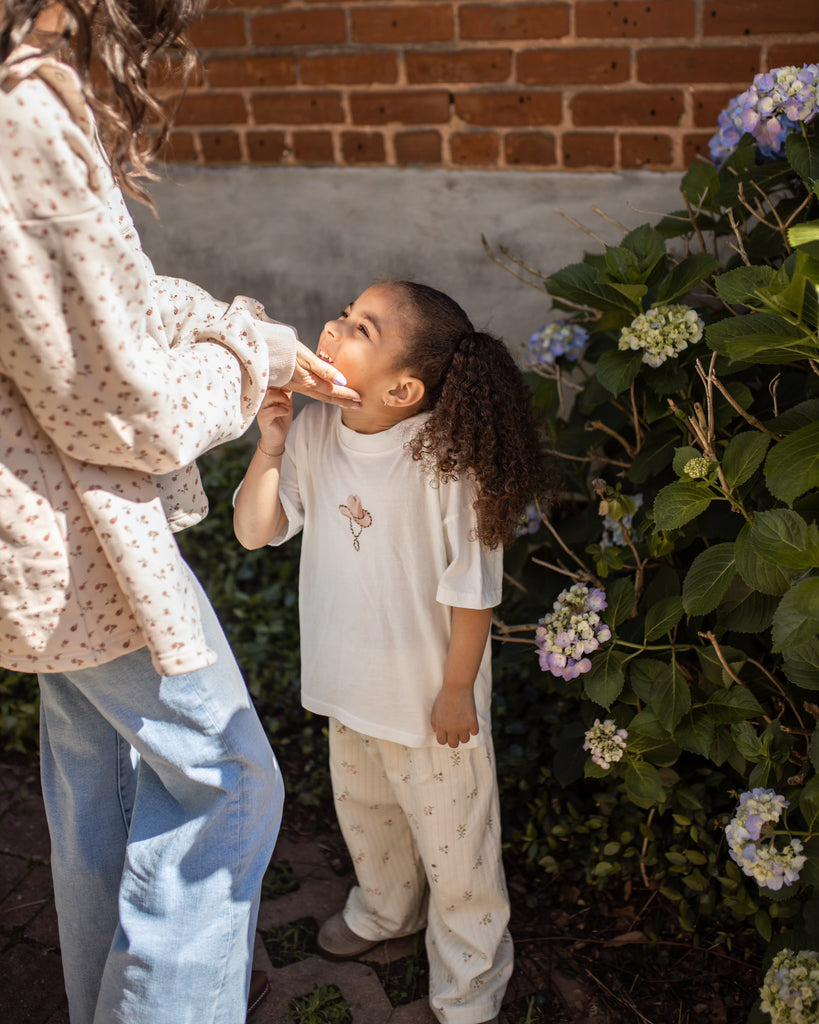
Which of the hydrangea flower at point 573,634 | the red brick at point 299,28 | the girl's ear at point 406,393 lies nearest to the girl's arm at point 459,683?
the hydrangea flower at point 573,634

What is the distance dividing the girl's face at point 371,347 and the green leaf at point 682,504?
0.54m

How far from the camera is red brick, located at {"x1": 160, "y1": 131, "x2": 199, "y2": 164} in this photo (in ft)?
11.4

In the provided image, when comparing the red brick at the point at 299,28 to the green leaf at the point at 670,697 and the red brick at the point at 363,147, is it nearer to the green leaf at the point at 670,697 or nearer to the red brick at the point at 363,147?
the red brick at the point at 363,147

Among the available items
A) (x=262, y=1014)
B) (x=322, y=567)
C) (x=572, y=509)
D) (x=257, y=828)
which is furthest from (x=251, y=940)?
(x=572, y=509)

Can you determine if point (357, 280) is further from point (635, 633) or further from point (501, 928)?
point (501, 928)

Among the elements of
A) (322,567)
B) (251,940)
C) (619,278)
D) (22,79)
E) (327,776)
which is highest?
(22,79)

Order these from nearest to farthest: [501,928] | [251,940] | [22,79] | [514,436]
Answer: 1. [22,79]
2. [251,940]
3. [514,436]
4. [501,928]

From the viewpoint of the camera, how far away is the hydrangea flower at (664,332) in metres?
1.97

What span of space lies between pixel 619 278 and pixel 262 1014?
66.6 inches

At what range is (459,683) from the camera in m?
1.87

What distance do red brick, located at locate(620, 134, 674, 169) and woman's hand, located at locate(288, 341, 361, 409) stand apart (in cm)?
139

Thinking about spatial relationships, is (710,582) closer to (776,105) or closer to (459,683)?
(459,683)

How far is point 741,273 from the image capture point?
1.78 m

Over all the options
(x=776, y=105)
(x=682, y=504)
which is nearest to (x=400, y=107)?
(x=776, y=105)
